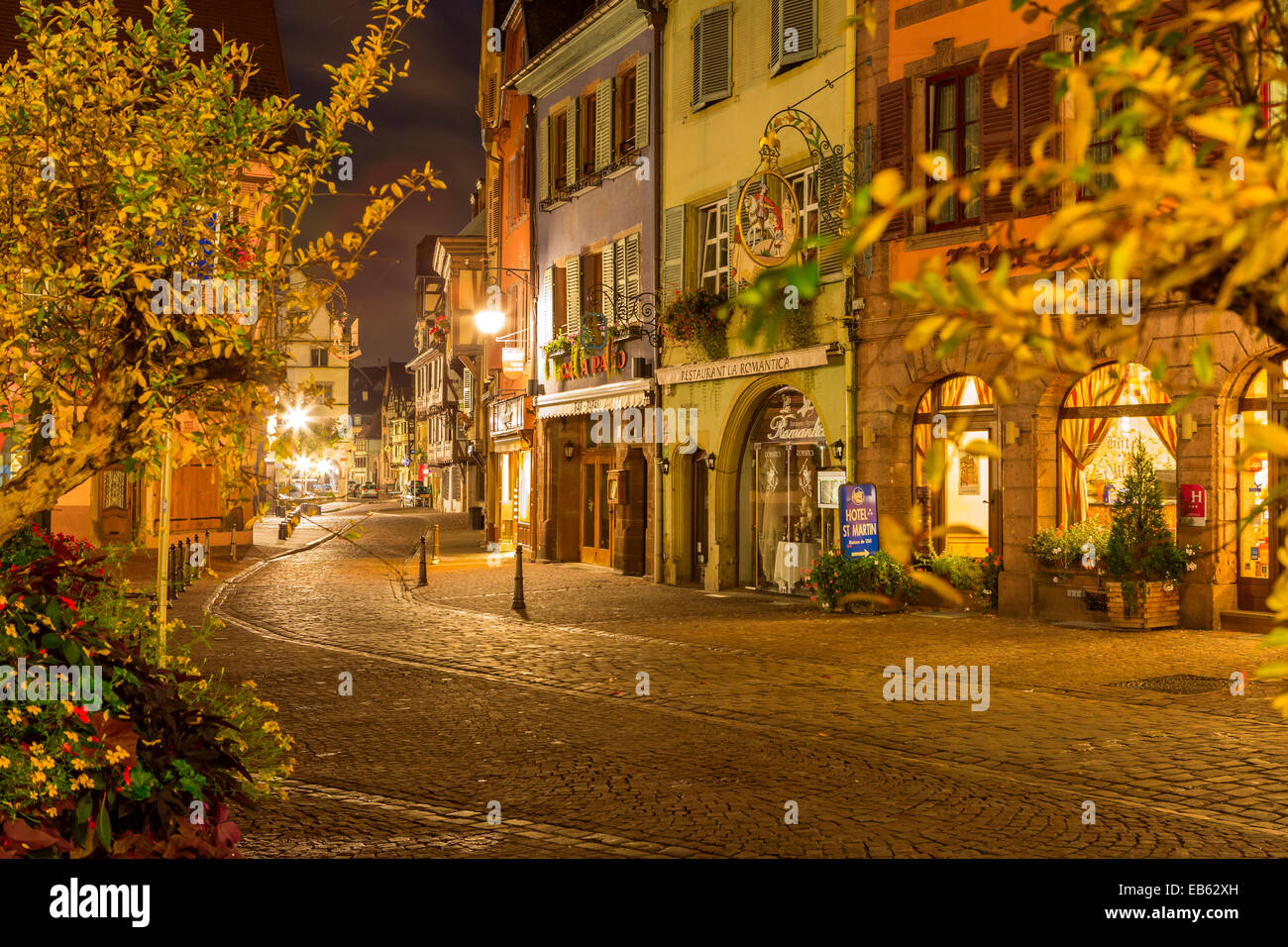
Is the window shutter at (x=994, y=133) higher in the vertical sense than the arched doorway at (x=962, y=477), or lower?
higher

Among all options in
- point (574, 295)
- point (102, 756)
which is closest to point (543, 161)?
point (574, 295)

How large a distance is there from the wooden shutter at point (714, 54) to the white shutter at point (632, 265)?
336 centimetres

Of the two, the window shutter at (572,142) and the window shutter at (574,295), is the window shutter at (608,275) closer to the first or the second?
the window shutter at (574,295)

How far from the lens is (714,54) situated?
22156mm

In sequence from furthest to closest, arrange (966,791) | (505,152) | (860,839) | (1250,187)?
(505,152), (966,791), (860,839), (1250,187)

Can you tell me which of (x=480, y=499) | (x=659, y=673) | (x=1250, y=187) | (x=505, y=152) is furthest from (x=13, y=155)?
(x=480, y=499)

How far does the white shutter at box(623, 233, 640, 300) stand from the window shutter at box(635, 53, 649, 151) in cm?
176

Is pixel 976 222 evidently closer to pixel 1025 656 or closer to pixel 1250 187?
pixel 1025 656

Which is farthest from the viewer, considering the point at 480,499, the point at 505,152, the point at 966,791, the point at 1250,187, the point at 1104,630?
the point at 480,499

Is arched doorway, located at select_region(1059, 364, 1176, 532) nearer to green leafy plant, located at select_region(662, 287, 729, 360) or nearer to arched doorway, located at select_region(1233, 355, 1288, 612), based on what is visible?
arched doorway, located at select_region(1233, 355, 1288, 612)

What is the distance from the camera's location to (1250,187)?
1829 millimetres

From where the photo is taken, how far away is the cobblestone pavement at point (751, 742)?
6.37 meters

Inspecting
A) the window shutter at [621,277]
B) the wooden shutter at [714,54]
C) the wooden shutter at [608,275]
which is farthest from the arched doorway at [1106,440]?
the wooden shutter at [608,275]

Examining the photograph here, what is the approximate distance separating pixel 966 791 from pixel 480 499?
5584cm
